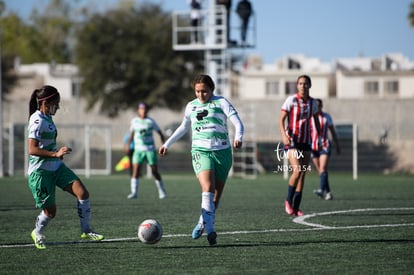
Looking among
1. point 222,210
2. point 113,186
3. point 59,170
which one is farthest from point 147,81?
point 59,170

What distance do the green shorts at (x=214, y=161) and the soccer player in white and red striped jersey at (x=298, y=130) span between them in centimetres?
352

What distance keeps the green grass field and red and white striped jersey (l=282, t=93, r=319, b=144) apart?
1.32 m

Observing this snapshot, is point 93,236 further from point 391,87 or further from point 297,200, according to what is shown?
point 391,87

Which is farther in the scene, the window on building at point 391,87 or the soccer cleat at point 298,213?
the window on building at point 391,87

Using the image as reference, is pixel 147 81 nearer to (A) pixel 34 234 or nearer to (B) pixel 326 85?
(B) pixel 326 85

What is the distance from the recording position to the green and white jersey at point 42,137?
10.3 meters

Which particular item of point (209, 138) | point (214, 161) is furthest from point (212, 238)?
point (209, 138)

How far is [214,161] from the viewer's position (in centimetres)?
1070

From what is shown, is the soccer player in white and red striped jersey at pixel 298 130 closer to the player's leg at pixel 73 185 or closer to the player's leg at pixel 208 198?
the player's leg at pixel 208 198

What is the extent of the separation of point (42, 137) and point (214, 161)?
6.82 feet

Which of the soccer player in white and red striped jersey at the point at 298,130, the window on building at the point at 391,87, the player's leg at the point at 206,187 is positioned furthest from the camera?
the window on building at the point at 391,87

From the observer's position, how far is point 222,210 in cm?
1595

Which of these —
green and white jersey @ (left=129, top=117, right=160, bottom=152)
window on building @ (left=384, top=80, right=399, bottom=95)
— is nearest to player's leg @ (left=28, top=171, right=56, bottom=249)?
green and white jersey @ (left=129, top=117, right=160, bottom=152)

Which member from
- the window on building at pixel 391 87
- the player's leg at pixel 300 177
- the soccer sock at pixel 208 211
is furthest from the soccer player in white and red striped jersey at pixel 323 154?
the window on building at pixel 391 87
